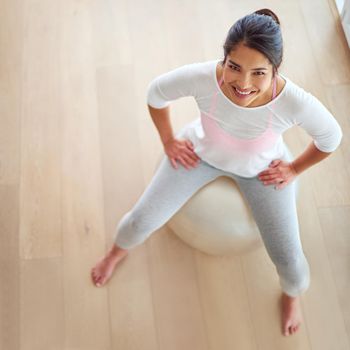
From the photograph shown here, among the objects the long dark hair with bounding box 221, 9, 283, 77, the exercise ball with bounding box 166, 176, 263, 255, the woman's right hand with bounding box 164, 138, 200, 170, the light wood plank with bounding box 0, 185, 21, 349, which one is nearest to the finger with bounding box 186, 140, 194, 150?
the woman's right hand with bounding box 164, 138, 200, 170

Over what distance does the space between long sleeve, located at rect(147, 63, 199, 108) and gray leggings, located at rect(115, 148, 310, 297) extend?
21cm

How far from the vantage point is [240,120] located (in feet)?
4.69

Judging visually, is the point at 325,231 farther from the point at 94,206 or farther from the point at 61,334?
the point at 61,334

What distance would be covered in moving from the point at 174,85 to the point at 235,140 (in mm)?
220

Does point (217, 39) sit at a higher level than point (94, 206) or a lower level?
higher

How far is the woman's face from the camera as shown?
119 cm

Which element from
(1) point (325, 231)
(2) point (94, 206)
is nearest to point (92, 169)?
(2) point (94, 206)

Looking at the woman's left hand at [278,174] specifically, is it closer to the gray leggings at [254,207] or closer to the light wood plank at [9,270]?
the gray leggings at [254,207]

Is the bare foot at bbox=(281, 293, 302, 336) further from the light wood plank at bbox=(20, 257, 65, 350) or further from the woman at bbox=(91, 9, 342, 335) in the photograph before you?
the light wood plank at bbox=(20, 257, 65, 350)

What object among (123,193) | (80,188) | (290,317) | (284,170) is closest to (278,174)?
(284,170)

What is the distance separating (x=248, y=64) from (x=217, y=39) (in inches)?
44.9

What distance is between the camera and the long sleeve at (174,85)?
1.42 m

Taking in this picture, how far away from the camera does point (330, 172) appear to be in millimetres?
2027

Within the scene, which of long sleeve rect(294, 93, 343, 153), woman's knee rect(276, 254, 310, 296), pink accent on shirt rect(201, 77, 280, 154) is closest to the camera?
long sleeve rect(294, 93, 343, 153)
